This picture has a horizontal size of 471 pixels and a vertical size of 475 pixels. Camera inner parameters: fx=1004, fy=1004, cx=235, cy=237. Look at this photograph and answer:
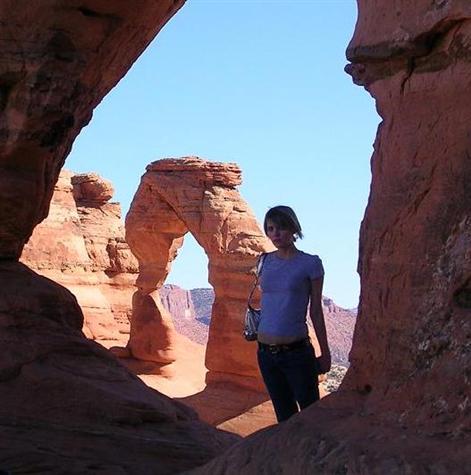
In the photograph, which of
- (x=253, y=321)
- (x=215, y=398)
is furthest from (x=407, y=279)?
(x=215, y=398)

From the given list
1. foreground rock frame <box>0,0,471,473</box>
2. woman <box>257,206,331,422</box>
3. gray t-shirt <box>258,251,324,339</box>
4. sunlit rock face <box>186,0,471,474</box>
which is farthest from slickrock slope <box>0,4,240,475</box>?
sunlit rock face <box>186,0,471,474</box>

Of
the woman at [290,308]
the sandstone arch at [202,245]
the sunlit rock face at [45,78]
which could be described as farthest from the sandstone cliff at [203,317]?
the woman at [290,308]

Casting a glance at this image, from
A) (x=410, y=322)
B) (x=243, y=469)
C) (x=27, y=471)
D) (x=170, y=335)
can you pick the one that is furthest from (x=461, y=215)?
(x=170, y=335)

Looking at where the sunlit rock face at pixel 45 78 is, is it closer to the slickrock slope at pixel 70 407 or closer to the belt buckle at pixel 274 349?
the slickrock slope at pixel 70 407

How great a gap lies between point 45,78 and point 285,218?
9.57 ft

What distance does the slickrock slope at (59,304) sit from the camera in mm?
6668

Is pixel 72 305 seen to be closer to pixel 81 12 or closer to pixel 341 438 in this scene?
pixel 81 12

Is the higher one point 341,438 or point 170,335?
point 170,335

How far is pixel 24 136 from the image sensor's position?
7.67m

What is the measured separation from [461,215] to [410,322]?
20.5 inches

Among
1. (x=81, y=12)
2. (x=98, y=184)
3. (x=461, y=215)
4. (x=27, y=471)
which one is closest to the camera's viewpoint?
(x=461, y=215)

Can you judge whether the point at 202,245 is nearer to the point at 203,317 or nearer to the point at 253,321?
the point at 253,321

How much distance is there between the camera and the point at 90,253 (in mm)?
24094

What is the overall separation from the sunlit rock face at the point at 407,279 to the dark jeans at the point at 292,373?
62 centimetres
